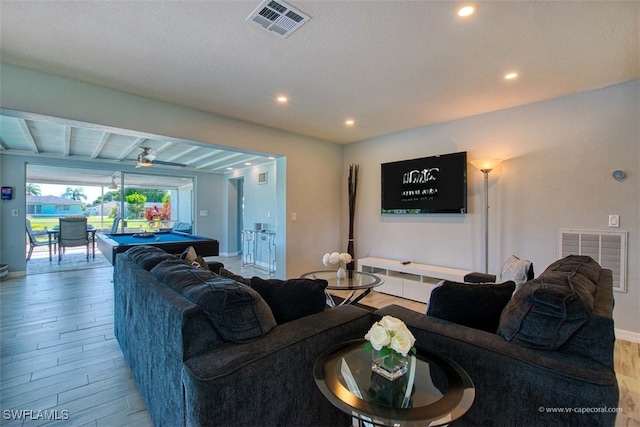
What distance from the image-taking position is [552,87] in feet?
9.91

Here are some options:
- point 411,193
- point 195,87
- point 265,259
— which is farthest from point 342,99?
point 265,259

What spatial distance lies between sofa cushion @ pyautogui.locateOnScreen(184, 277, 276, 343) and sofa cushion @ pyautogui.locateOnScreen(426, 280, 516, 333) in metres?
1.02

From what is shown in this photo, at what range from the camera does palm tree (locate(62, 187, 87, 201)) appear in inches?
266

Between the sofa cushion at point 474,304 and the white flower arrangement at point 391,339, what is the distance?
0.60 m

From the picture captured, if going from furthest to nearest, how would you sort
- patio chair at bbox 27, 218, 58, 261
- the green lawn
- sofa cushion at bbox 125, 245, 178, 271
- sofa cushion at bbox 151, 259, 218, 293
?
the green lawn < patio chair at bbox 27, 218, 58, 261 < sofa cushion at bbox 125, 245, 178, 271 < sofa cushion at bbox 151, 259, 218, 293

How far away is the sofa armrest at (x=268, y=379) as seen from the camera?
111 cm

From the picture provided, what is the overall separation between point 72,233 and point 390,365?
7835mm

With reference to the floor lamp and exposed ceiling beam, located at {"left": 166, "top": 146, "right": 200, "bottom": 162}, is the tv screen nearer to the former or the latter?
the floor lamp

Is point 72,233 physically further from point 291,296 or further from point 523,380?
point 523,380

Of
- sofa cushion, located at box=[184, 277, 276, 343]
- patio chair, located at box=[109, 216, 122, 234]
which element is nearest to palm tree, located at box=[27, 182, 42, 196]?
patio chair, located at box=[109, 216, 122, 234]

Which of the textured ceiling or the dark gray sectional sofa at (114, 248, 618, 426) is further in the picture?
the textured ceiling

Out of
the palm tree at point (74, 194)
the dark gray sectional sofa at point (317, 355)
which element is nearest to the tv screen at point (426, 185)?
the dark gray sectional sofa at point (317, 355)

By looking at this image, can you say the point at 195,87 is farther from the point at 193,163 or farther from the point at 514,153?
the point at 193,163

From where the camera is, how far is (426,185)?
4.37 m
